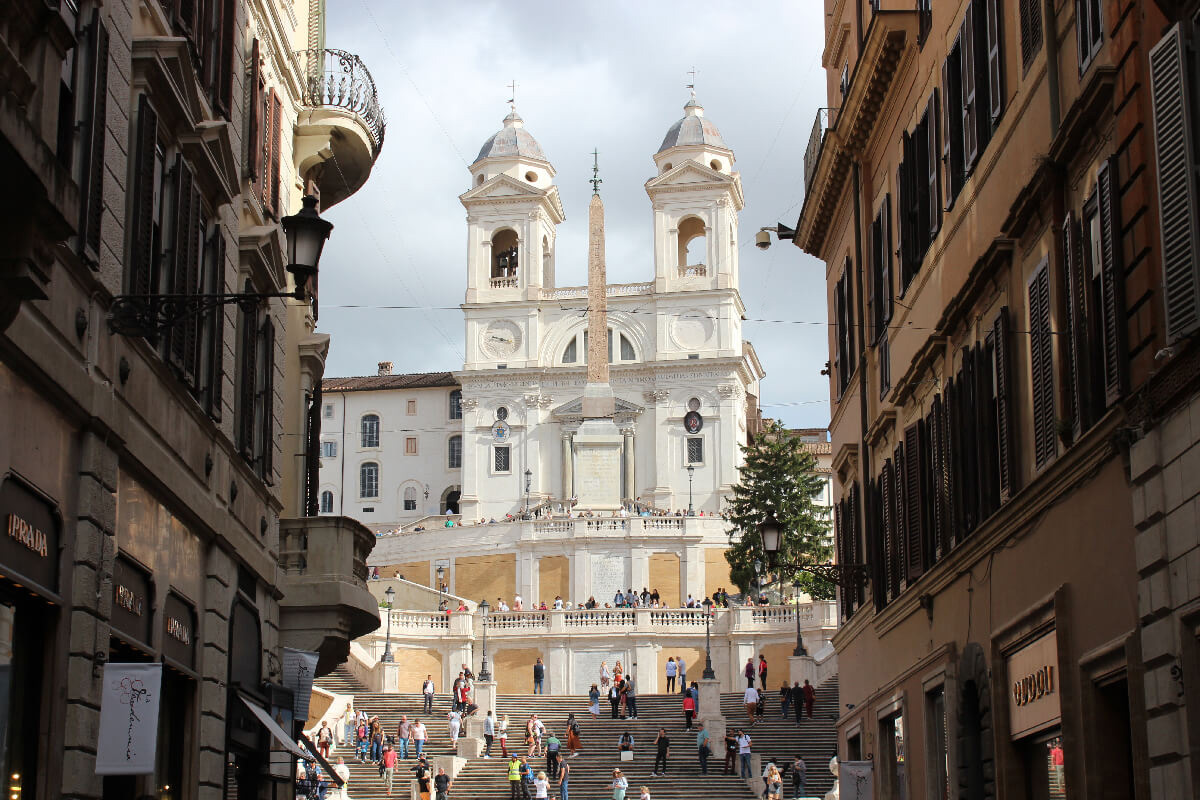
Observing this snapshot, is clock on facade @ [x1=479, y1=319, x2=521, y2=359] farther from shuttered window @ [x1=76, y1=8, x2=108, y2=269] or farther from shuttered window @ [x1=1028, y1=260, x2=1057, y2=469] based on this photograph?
shuttered window @ [x1=76, y1=8, x2=108, y2=269]

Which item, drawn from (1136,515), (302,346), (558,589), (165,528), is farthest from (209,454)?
(558,589)

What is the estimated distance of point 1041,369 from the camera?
1614 centimetres

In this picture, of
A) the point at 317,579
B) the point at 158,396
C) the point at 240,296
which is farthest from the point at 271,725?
the point at 240,296

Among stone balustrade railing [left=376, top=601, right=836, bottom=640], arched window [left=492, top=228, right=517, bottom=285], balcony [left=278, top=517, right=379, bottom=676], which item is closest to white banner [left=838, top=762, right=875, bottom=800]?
balcony [left=278, top=517, right=379, bottom=676]

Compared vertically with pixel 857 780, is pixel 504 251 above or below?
above

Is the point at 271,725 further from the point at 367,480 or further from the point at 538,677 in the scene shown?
the point at 367,480

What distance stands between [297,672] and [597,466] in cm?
7975

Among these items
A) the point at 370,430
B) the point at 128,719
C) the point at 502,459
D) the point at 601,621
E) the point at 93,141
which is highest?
the point at 370,430

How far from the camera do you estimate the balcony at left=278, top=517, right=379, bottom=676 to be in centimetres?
2197

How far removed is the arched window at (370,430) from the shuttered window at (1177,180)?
350 ft

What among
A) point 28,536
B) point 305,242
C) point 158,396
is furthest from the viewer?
point 158,396

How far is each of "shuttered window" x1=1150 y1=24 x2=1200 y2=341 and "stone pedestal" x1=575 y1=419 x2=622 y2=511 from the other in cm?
8835

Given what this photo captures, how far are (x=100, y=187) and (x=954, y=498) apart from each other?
10.7m

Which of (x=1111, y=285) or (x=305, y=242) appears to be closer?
(x=305, y=242)
